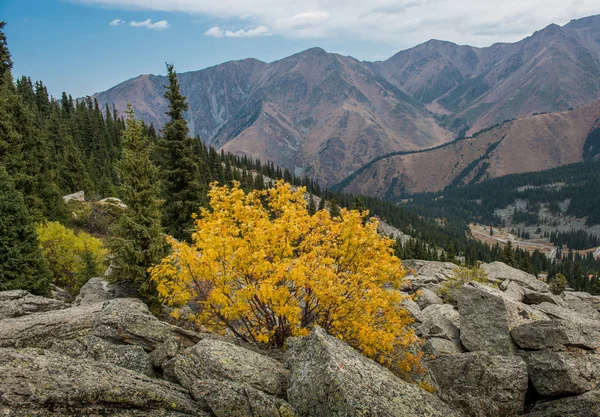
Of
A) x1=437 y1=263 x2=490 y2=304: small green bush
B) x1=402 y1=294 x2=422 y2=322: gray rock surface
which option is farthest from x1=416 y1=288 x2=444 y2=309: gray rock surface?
x1=402 y1=294 x2=422 y2=322: gray rock surface

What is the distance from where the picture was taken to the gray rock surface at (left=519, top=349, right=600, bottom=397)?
14156 millimetres

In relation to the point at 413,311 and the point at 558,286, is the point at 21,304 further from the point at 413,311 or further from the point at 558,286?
the point at 558,286

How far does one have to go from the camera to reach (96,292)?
24219mm

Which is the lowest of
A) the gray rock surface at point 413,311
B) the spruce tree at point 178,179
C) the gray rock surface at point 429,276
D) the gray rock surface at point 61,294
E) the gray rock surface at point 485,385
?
the gray rock surface at point 429,276

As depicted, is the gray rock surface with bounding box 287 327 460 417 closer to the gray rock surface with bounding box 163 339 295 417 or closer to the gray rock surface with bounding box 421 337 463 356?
the gray rock surface with bounding box 163 339 295 417

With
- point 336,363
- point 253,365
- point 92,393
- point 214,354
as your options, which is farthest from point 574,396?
point 92,393

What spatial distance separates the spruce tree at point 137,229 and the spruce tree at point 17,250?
4.58 metres

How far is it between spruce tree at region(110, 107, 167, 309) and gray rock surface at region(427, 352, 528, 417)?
1907 centimetres

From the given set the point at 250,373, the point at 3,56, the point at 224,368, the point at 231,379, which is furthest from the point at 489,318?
the point at 3,56

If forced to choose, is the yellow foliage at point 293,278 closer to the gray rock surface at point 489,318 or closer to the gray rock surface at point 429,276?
the gray rock surface at point 489,318

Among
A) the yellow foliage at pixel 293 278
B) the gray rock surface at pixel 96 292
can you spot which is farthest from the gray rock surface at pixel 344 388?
the gray rock surface at pixel 96 292

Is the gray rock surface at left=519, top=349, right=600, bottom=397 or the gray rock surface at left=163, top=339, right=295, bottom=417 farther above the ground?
the gray rock surface at left=163, top=339, right=295, bottom=417

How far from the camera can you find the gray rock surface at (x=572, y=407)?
12.4m

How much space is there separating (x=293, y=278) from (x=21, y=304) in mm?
15030
